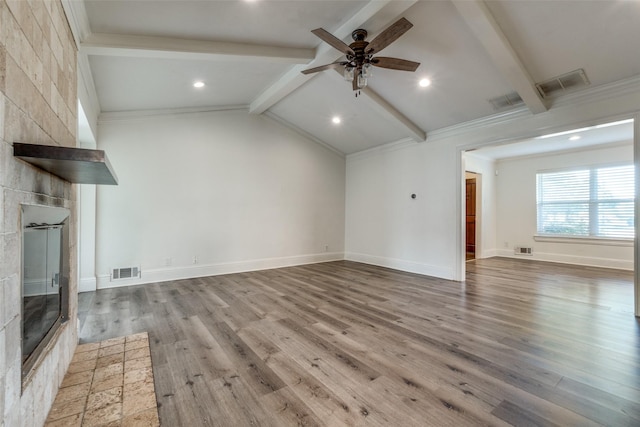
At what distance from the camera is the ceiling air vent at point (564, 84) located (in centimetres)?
337

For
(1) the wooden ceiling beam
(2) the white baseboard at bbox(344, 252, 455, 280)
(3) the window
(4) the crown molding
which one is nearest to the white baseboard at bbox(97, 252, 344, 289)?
(2) the white baseboard at bbox(344, 252, 455, 280)

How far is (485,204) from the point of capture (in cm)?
761

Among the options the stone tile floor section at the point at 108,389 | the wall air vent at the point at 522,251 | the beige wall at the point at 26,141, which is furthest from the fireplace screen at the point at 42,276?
the wall air vent at the point at 522,251

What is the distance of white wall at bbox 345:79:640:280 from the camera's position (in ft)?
12.0

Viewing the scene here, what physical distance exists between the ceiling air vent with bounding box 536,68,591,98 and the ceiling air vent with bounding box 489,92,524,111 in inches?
10.3

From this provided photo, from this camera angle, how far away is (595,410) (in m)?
1.67

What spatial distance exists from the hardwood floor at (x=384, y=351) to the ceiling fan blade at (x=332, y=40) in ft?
9.09

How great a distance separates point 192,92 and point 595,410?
5.44 m

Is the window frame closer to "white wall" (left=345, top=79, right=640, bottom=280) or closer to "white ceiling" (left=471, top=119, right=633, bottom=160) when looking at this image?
"white ceiling" (left=471, top=119, right=633, bottom=160)

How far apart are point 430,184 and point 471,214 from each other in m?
3.29

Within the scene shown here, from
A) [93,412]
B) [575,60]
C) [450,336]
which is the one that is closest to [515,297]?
[450,336]

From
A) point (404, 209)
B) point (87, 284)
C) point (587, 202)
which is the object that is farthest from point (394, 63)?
point (587, 202)

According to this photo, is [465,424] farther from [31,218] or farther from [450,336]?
[31,218]

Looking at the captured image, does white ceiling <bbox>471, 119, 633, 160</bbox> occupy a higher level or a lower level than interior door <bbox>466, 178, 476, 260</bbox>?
higher
